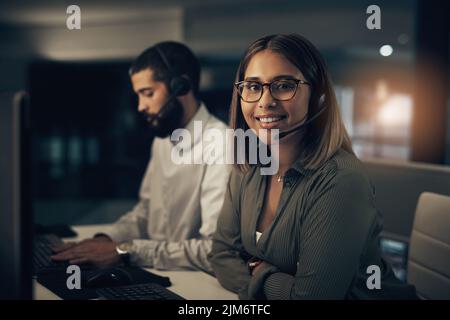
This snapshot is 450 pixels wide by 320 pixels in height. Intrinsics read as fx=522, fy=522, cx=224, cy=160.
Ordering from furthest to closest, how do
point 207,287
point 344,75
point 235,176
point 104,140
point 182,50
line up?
1. point 344,75
2. point 104,140
3. point 182,50
4. point 235,176
5. point 207,287

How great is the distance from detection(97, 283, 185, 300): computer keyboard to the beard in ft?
2.19

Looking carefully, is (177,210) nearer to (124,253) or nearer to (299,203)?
(124,253)

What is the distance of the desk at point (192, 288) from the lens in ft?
4.03

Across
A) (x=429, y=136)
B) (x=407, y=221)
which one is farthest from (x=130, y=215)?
(x=429, y=136)

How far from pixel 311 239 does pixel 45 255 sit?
0.82 metres

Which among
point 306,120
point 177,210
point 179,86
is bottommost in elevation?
point 177,210

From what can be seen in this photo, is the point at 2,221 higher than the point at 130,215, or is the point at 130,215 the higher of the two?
the point at 2,221

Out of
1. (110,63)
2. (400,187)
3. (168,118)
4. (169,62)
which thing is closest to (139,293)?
(168,118)

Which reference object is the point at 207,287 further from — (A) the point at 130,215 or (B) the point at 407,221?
(B) the point at 407,221

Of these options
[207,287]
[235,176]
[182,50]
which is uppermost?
[182,50]

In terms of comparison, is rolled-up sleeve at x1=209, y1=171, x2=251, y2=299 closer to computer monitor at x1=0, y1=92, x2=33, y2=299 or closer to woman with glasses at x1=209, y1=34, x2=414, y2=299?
woman with glasses at x1=209, y1=34, x2=414, y2=299

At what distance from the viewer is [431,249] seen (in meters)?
1.50

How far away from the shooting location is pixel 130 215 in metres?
1.91
